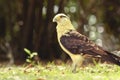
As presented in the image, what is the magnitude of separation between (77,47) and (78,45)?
0.15ft

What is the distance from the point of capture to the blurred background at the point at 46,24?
50.4ft

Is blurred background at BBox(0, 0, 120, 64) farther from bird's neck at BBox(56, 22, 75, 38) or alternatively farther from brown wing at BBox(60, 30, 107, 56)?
brown wing at BBox(60, 30, 107, 56)

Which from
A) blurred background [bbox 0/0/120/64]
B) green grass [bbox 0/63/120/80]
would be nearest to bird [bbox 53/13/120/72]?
green grass [bbox 0/63/120/80]

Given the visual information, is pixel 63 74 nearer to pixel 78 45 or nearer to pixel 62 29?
pixel 78 45

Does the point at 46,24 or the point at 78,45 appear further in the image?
the point at 46,24

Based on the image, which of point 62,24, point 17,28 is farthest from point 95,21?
point 62,24

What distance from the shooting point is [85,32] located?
56.4ft

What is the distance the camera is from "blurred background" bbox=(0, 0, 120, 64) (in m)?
15.4

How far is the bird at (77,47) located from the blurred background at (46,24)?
532cm

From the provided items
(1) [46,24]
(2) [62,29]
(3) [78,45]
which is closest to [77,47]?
(3) [78,45]

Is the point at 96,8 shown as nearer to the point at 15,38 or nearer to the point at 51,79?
the point at 15,38

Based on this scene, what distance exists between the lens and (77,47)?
8492 millimetres

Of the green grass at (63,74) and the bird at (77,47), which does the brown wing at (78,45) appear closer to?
the bird at (77,47)

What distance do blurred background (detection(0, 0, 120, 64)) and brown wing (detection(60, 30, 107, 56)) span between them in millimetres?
5455
